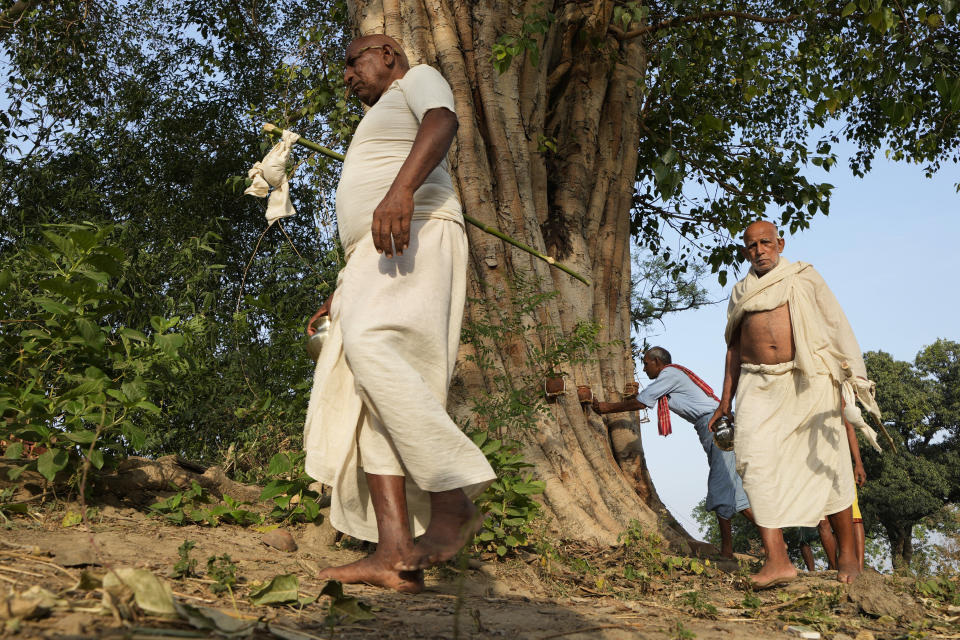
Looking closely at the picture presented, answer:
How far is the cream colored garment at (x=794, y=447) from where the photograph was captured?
4.68 meters

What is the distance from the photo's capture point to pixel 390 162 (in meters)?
3.14

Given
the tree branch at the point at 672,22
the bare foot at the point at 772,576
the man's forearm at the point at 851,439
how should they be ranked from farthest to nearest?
1. the tree branch at the point at 672,22
2. the man's forearm at the point at 851,439
3. the bare foot at the point at 772,576

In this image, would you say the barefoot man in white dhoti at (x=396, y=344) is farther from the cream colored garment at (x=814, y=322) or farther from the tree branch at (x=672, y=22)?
the tree branch at (x=672, y=22)

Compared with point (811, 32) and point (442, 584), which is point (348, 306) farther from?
point (811, 32)

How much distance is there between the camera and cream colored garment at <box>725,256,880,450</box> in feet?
15.3

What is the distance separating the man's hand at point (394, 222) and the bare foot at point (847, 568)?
3.28m

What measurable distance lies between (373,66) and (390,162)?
47 cm

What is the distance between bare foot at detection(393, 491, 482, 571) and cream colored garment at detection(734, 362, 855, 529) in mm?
2458

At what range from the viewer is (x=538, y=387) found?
4820mm

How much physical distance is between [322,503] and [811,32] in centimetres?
652

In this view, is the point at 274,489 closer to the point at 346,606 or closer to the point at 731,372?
the point at 346,606

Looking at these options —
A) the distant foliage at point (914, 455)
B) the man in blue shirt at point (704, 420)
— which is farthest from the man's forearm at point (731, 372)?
the distant foliage at point (914, 455)

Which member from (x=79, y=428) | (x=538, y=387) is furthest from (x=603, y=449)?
(x=79, y=428)

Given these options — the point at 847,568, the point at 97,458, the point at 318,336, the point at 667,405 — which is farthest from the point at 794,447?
the point at 97,458
